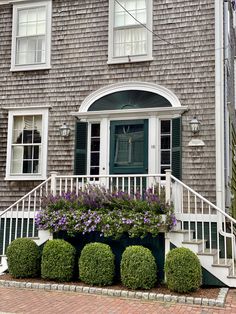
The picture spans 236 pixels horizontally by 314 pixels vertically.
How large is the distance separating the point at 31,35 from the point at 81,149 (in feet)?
10.8

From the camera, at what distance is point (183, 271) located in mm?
6516

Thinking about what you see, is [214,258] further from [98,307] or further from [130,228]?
[98,307]

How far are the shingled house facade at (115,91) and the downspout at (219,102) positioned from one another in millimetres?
21

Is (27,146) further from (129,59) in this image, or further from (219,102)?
(219,102)

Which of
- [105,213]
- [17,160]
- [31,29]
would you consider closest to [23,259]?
[105,213]

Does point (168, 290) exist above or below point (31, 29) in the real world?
below

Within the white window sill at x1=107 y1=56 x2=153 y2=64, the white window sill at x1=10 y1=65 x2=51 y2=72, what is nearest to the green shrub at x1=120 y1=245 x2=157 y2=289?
the white window sill at x1=107 y1=56 x2=153 y2=64

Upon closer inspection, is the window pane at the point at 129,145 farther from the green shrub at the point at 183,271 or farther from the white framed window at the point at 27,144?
the green shrub at the point at 183,271

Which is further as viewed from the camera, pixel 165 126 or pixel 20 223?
pixel 20 223

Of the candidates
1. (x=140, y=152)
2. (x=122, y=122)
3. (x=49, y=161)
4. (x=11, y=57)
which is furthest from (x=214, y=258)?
(x=11, y=57)

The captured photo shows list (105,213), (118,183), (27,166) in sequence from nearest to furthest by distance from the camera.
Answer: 1. (105,213)
2. (118,183)
3. (27,166)

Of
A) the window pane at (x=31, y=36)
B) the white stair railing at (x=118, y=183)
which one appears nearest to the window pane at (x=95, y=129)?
the white stair railing at (x=118, y=183)

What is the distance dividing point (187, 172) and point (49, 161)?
3.27 metres

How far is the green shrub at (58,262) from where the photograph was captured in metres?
7.42
